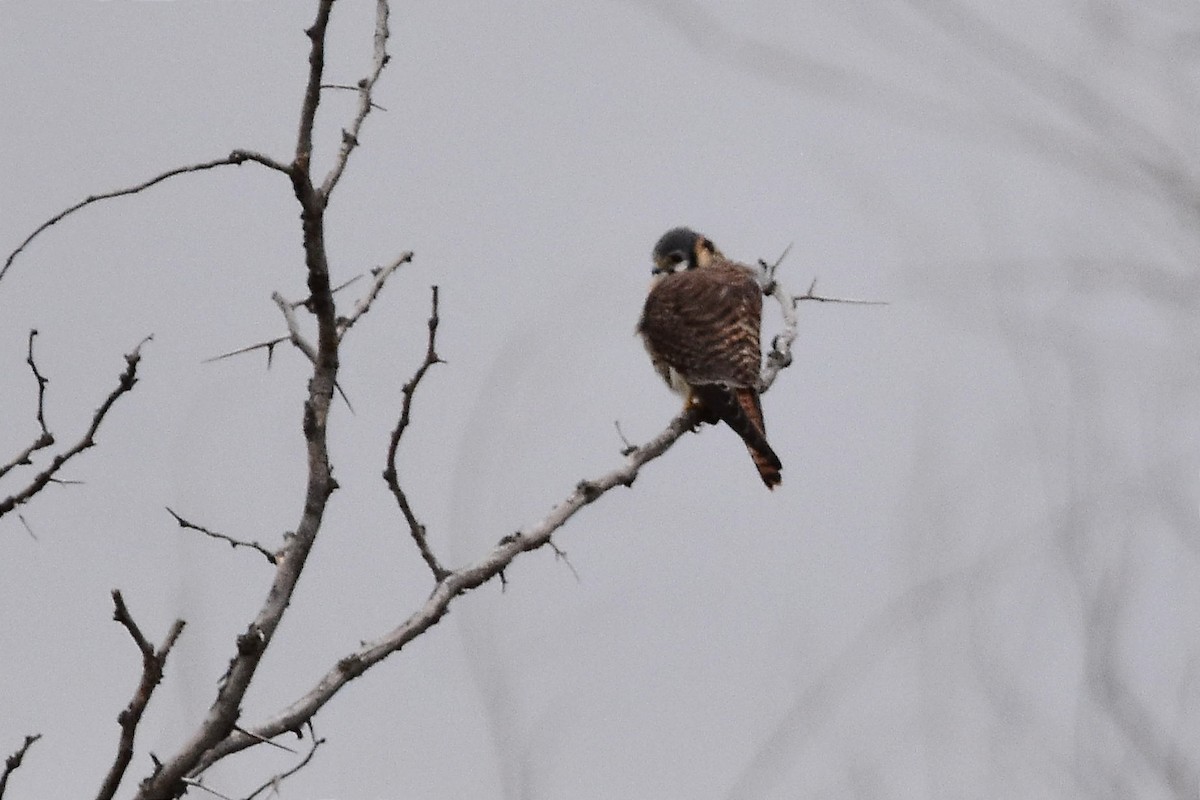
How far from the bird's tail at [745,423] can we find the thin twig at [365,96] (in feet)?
9.69

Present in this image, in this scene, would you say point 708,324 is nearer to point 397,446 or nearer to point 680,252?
point 680,252

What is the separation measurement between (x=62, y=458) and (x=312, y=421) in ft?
2.94

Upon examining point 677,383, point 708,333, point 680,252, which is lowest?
point 677,383

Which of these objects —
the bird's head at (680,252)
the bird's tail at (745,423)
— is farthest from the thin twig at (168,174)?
the bird's head at (680,252)

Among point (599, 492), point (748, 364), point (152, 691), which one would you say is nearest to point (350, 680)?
point (152, 691)

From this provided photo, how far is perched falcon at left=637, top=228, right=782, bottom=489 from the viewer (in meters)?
6.14

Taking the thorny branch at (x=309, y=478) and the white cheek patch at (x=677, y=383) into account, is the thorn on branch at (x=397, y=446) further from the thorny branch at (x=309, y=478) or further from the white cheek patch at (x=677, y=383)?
the white cheek patch at (x=677, y=383)

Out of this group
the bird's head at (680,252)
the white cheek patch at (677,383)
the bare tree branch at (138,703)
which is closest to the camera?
the bare tree branch at (138,703)

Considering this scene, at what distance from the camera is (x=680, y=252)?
8219 millimetres

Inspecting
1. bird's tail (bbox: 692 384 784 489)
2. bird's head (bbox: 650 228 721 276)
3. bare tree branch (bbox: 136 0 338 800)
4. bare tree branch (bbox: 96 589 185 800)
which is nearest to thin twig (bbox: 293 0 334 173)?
bare tree branch (bbox: 136 0 338 800)

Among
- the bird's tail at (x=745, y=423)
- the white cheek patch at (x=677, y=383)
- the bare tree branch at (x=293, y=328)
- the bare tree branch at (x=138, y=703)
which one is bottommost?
the bare tree branch at (x=138, y=703)

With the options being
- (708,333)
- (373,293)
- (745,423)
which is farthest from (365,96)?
(708,333)

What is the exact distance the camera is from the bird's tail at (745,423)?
239 inches

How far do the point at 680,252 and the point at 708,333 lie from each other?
1441 mm
